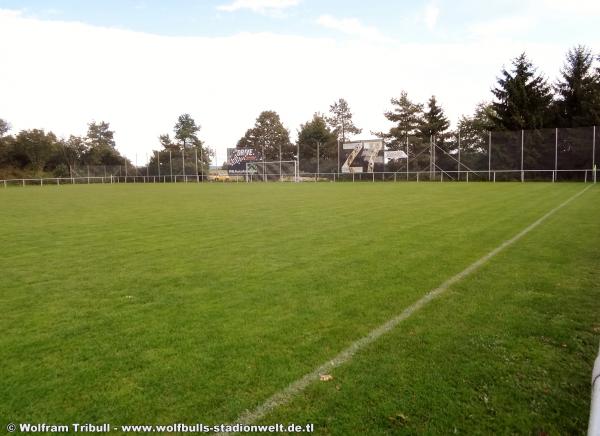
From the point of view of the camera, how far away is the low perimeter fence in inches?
1202

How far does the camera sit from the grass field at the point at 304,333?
8.34ft

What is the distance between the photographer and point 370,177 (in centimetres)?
4003

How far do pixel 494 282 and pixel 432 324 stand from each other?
5.56ft

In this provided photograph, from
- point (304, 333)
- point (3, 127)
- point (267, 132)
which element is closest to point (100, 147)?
point (3, 127)

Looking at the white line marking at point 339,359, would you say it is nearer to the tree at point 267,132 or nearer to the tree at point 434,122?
the tree at point 434,122

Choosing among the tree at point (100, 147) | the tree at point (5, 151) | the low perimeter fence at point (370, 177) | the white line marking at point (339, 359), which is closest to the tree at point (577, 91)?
the low perimeter fence at point (370, 177)

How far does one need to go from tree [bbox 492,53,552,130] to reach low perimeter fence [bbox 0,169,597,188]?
23.0ft

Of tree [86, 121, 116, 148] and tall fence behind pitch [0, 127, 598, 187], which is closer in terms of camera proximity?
tall fence behind pitch [0, 127, 598, 187]

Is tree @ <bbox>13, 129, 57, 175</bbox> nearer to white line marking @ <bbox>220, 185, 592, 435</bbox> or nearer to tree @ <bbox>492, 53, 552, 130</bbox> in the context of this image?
tree @ <bbox>492, 53, 552, 130</bbox>

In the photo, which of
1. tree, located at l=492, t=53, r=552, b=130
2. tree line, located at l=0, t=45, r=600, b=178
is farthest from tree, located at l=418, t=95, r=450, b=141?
tree, located at l=492, t=53, r=552, b=130

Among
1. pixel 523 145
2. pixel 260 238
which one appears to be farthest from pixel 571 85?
pixel 260 238

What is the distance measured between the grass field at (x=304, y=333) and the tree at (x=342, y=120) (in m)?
65.7

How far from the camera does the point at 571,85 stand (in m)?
37.1

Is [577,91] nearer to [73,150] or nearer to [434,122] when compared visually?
[434,122]
